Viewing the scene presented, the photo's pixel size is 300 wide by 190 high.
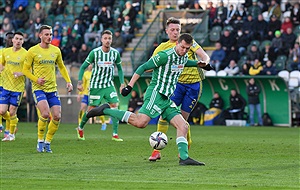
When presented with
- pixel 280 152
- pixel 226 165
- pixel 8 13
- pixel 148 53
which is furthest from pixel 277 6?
pixel 226 165

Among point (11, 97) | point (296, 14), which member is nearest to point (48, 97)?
point (11, 97)

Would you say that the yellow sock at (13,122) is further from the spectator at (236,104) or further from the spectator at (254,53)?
the spectator at (254,53)

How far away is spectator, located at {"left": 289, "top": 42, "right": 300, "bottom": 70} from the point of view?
104ft

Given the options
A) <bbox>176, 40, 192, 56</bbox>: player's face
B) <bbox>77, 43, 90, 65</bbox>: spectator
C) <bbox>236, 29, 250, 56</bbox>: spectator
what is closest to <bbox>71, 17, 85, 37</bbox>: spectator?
<bbox>77, 43, 90, 65</bbox>: spectator

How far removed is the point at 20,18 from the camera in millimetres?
41406

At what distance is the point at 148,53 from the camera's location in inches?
1448

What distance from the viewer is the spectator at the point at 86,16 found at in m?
39.2

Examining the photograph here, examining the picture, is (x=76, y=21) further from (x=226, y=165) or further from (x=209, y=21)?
(x=226, y=165)

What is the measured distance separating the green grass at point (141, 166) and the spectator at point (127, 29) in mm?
18509

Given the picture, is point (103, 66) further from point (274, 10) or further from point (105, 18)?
point (105, 18)

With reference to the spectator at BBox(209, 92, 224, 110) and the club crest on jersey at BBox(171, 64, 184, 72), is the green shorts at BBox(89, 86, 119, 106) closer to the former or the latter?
the club crest on jersey at BBox(171, 64, 184, 72)

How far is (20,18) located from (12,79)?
70.3 ft

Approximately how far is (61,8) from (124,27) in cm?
439

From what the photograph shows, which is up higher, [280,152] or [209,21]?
[209,21]
